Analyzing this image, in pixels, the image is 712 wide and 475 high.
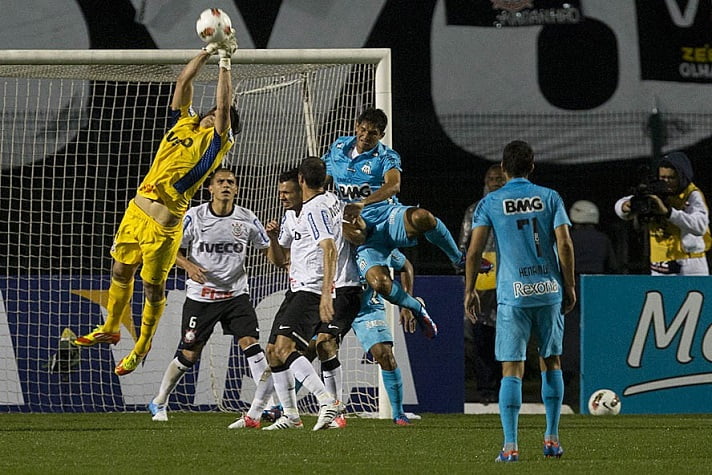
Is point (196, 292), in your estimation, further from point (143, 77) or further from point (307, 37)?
point (307, 37)

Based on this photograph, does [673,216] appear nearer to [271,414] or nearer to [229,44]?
[271,414]

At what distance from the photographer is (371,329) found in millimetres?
10812

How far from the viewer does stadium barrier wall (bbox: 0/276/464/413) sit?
12125 mm

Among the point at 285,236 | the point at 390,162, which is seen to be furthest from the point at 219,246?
the point at 390,162

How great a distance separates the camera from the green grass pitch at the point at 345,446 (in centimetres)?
735

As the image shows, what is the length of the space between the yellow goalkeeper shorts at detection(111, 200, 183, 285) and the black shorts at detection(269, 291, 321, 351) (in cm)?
92

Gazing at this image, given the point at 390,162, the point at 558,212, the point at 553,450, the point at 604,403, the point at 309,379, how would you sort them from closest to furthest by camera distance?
the point at 558,212 < the point at 553,450 < the point at 309,379 < the point at 390,162 < the point at 604,403

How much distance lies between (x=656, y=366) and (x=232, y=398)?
3.76 m

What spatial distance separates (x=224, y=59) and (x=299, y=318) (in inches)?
78.9

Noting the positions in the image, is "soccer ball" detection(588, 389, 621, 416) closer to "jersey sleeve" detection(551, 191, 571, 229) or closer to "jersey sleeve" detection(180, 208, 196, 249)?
"jersey sleeve" detection(180, 208, 196, 249)

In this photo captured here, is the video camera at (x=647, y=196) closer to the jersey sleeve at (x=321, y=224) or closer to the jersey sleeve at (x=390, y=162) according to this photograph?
the jersey sleeve at (x=390, y=162)

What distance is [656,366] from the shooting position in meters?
12.3

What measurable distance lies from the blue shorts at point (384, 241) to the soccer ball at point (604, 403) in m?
2.52

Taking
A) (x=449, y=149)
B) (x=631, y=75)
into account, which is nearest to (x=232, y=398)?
(x=449, y=149)
